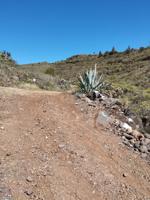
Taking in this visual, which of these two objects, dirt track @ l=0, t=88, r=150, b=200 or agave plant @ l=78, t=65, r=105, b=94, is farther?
agave plant @ l=78, t=65, r=105, b=94

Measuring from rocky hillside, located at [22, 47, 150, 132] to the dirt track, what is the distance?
6.15ft

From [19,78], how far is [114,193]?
31.7ft

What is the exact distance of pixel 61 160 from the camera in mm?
6359

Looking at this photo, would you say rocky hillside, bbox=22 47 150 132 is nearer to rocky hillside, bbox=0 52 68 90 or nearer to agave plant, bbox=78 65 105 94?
agave plant, bbox=78 65 105 94

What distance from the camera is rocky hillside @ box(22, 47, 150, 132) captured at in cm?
1382

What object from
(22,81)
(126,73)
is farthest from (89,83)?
(126,73)

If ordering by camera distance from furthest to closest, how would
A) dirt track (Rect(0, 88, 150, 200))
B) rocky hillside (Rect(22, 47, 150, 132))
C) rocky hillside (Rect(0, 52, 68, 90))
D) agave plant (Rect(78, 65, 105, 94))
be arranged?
rocky hillside (Rect(22, 47, 150, 132)) → rocky hillside (Rect(0, 52, 68, 90)) → agave plant (Rect(78, 65, 105, 94)) → dirt track (Rect(0, 88, 150, 200))

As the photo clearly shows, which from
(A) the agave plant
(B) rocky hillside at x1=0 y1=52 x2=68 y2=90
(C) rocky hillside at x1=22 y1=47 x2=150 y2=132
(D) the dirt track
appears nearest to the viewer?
(D) the dirt track

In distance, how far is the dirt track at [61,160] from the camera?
566 centimetres

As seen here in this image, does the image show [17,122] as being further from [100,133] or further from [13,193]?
[13,193]

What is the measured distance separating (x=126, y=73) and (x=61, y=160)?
2773 cm

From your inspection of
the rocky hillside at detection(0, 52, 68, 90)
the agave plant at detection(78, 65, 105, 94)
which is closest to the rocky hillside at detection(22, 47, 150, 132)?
the agave plant at detection(78, 65, 105, 94)

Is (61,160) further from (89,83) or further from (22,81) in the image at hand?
(22,81)

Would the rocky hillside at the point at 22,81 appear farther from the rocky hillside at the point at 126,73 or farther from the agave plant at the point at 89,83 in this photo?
the agave plant at the point at 89,83
